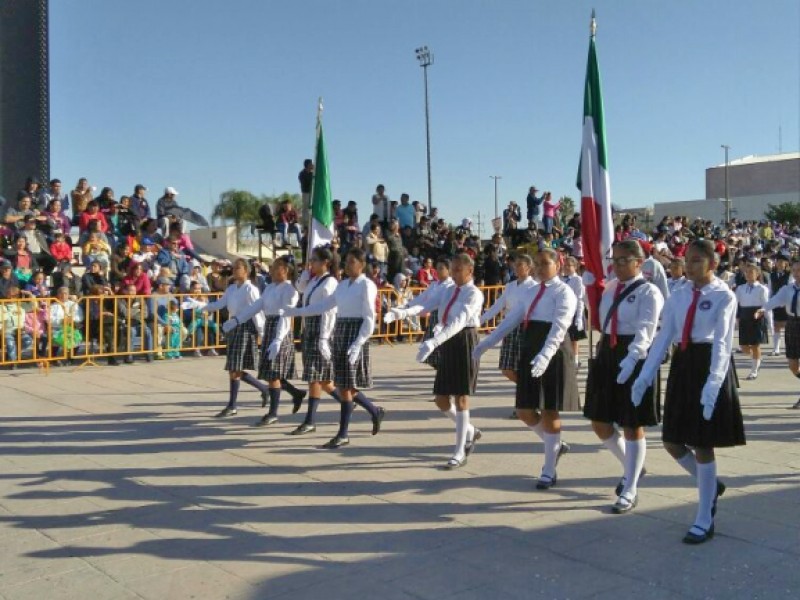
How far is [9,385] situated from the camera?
39.8 feet

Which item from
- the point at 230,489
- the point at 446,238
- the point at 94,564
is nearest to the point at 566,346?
the point at 230,489

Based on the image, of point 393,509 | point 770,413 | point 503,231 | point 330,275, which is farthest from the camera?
point 503,231

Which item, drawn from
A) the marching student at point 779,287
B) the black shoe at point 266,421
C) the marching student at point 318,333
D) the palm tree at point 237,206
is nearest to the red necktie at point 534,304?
the marching student at point 318,333

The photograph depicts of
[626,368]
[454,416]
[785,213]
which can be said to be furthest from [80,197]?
[785,213]

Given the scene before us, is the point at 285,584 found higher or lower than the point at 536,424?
lower

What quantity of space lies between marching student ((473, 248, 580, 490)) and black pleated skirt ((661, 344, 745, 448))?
3.62ft

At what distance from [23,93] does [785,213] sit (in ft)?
223

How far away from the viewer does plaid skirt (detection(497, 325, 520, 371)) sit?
8.86 metres

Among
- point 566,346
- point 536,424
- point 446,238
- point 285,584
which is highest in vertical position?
point 446,238

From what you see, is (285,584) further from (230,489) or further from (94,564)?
(230,489)

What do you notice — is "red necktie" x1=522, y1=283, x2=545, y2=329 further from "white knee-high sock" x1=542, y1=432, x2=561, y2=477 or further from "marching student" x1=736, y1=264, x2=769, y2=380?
"marching student" x1=736, y1=264, x2=769, y2=380

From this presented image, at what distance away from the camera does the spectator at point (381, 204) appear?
22109 millimetres

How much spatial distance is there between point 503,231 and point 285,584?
21784 millimetres

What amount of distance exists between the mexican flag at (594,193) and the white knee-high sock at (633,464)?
3.84 feet
